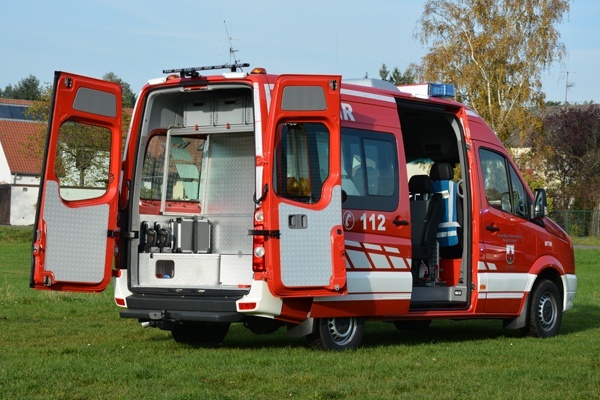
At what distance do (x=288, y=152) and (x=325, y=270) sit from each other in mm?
1167

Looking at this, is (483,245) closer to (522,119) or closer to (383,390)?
(383,390)

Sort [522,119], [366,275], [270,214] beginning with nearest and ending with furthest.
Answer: [270,214]
[366,275]
[522,119]

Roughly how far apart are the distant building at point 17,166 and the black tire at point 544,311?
1716 inches

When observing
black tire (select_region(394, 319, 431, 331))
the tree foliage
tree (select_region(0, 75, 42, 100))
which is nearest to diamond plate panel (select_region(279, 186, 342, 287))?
black tire (select_region(394, 319, 431, 331))

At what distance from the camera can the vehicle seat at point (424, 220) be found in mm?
13430

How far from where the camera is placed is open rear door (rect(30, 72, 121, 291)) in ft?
35.0

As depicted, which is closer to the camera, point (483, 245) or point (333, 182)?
point (333, 182)

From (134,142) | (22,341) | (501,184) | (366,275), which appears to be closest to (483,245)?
(501,184)

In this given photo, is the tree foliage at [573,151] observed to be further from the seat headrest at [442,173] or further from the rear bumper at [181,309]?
the rear bumper at [181,309]

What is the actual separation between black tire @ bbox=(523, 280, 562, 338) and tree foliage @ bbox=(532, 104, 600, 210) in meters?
49.5

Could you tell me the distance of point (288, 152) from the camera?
10.9 metres

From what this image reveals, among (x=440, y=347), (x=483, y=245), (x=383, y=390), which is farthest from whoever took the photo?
(x=483, y=245)

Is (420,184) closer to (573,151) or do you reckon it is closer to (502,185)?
(502,185)

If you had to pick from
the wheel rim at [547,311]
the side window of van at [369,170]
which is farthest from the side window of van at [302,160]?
the wheel rim at [547,311]
